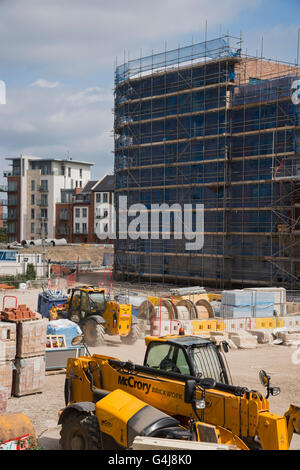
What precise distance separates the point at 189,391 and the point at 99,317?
470 inches

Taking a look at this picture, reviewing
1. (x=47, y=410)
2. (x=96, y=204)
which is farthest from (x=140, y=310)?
(x=96, y=204)

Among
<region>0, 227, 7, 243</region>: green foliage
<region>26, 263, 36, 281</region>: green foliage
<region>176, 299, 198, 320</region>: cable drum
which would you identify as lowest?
<region>176, 299, 198, 320</region>: cable drum

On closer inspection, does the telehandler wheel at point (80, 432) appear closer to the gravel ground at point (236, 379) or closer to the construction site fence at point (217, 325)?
the gravel ground at point (236, 379)

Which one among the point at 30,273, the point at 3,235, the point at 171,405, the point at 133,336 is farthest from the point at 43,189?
the point at 171,405

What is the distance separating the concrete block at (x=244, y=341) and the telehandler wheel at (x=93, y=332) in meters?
5.27

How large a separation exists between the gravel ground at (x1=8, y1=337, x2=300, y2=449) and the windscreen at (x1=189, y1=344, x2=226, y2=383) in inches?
113

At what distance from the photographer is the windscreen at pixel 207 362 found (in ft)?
28.2

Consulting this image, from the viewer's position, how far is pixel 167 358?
8.91 meters

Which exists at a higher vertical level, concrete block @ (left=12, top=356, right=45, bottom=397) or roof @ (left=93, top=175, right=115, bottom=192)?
roof @ (left=93, top=175, right=115, bottom=192)

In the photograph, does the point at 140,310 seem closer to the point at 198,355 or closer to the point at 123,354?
the point at 123,354

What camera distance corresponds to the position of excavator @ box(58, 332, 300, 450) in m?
7.24

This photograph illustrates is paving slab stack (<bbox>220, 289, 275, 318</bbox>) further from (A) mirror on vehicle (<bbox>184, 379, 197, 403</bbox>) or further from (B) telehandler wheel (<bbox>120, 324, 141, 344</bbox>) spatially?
(A) mirror on vehicle (<bbox>184, 379, 197, 403</bbox>)

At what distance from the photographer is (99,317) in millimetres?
19266

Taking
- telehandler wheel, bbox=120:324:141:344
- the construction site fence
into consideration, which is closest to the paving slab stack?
the construction site fence
